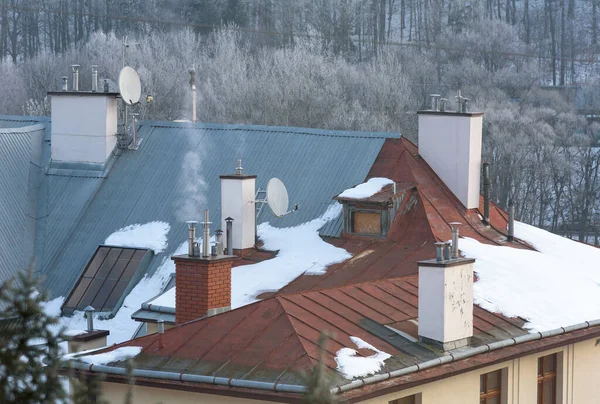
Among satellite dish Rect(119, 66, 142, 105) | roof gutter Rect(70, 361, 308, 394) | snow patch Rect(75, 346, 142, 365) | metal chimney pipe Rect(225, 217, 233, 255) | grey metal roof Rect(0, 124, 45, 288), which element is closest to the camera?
roof gutter Rect(70, 361, 308, 394)

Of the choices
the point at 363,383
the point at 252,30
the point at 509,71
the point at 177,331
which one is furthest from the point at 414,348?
the point at 252,30

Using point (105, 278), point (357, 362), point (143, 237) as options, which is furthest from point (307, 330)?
point (143, 237)

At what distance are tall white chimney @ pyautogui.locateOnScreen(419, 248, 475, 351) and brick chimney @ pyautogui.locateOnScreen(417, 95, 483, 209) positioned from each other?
300 inches

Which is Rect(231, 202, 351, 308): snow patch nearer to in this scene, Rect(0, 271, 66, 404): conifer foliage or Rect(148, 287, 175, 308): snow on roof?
Rect(148, 287, 175, 308): snow on roof

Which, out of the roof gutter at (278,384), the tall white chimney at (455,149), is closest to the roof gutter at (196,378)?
the roof gutter at (278,384)

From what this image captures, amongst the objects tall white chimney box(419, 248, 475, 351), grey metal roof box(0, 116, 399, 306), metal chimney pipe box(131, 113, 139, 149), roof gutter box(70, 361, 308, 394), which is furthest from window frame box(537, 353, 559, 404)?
metal chimney pipe box(131, 113, 139, 149)

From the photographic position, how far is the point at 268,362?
1430 centimetres

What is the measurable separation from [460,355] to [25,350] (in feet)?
31.0

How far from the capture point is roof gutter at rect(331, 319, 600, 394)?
1384 cm

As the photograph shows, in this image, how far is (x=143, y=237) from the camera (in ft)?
77.4

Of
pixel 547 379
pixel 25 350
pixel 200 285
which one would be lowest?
pixel 547 379

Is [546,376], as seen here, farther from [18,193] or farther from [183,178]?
[18,193]

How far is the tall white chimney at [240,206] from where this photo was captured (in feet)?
70.7

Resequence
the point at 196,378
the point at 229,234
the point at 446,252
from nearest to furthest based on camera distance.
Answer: the point at 196,378 < the point at 446,252 < the point at 229,234
